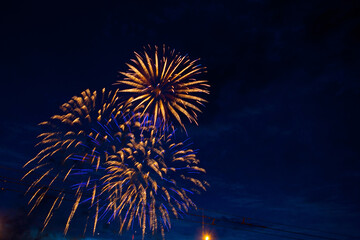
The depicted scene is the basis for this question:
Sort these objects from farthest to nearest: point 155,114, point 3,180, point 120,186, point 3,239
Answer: point 3,239
point 120,186
point 155,114
point 3,180

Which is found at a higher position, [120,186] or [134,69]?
[134,69]

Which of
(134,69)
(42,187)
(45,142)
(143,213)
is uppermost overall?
(134,69)

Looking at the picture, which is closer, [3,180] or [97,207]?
[3,180]

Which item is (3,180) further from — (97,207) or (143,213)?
(143,213)

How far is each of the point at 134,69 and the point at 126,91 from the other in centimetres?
217

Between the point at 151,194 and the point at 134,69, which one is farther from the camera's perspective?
the point at 151,194

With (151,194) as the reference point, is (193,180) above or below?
above

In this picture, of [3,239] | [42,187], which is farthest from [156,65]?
[3,239]

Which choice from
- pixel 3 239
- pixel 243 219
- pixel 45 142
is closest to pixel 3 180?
pixel 45 142

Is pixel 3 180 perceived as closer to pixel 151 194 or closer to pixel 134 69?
pixel 151 194

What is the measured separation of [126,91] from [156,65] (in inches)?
145

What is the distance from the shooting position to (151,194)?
20.5 meters

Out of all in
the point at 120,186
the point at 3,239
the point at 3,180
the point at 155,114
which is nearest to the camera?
the point at 3,180

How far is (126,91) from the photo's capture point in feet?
62.5
